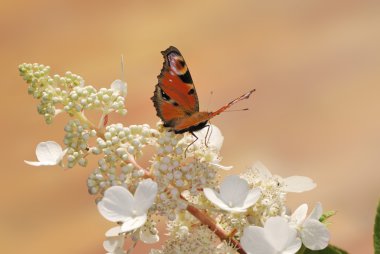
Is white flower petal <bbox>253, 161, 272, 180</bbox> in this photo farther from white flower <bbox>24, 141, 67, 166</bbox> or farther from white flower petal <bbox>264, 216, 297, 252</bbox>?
white flower <bbox>24, 141, 67, 166</bbox>

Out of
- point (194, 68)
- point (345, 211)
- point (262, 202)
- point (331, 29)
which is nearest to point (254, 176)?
point (262, 202)

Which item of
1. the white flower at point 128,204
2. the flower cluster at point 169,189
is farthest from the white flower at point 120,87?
the white flower at point 128,204

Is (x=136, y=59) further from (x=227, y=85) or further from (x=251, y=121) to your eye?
(x=251, y=121)

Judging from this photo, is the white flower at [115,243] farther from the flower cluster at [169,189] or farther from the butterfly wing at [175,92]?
the butterfly wing at [175,92]

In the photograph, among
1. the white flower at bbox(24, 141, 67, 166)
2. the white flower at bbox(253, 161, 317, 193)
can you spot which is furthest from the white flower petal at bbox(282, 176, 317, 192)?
the white flower at bbox(24, 141, 67, 166)

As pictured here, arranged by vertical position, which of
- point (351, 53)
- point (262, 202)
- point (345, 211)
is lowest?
point (345, 211)

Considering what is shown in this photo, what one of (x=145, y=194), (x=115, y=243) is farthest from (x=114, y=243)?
(x=145, y=194)
